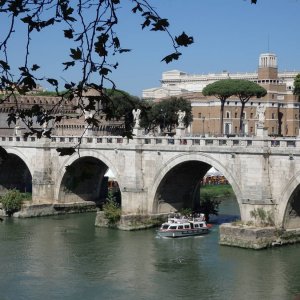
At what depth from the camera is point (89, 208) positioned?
118 ft

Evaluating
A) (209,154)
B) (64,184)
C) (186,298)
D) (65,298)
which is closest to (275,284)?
(186,298)

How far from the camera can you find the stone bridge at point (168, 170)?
24547 mm

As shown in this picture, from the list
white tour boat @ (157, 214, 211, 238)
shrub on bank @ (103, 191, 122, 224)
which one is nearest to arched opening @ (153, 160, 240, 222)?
shrub on bank @ (103, 191, 122, 224)

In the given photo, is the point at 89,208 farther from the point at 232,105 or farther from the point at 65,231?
the point at 232,105

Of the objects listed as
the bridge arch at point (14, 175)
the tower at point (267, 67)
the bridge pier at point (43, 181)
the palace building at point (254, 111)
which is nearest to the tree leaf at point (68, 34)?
the bridge pier at point (43, 181)

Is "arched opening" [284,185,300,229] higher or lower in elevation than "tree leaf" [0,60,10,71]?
lower

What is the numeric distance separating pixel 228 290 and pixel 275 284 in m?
1.55

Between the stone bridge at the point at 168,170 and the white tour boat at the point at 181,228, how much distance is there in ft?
7.05

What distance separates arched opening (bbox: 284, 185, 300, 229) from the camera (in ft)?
80.1

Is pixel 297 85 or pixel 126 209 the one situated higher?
pixel 297 85

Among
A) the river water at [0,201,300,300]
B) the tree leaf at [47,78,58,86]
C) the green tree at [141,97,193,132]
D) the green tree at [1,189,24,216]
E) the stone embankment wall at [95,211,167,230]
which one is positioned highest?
the green tree at [141,97,193,132]

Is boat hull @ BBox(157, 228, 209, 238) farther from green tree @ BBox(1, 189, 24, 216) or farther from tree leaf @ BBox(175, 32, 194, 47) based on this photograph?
tree leaf @ BBox(175, 32, 194, 47)

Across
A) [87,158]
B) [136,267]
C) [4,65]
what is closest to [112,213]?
[87,158]

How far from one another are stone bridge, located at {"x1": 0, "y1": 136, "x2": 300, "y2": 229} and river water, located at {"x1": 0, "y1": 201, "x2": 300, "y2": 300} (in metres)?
1.73
